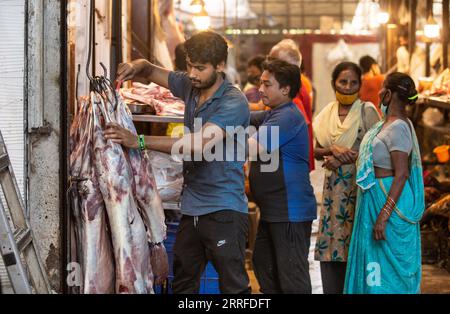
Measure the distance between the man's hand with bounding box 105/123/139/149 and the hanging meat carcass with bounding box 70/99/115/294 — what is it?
14 cm

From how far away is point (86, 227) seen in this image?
514 cm

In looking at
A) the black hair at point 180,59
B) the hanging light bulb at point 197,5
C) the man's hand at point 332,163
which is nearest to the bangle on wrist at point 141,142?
the man's hand at point 332,163

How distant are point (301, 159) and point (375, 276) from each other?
995 mm

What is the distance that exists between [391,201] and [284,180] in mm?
768

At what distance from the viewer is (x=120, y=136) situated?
5082 mm

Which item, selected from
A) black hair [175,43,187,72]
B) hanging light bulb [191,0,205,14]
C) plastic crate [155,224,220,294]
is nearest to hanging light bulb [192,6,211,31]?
hanging light bulb [191,0,205,14]

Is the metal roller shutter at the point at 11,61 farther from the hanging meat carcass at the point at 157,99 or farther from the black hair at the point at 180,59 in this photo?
the black hair at the point at 180,59

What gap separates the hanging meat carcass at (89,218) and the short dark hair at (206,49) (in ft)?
2.27
